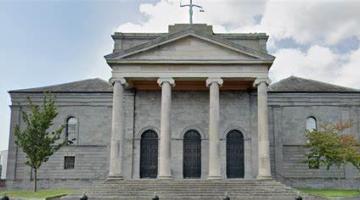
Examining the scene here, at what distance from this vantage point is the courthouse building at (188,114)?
1331 inches

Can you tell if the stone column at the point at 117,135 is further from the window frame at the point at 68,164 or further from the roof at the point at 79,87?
the window frame at the point at 68,164

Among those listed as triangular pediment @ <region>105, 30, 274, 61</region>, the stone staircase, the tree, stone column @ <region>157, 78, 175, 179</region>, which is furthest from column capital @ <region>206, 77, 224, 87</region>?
the tree

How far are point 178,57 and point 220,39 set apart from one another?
3336mm

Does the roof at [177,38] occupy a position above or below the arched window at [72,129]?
above

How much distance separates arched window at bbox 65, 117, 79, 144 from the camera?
1645 inches

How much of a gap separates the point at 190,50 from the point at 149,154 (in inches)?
375

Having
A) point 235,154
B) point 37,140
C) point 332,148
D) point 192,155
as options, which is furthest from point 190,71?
point 37,140

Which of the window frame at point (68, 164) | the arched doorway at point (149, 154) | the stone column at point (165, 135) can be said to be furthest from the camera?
the window frame at point (68, 164)

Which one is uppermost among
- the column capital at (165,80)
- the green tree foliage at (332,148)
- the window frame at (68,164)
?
the column capital at (165,80)

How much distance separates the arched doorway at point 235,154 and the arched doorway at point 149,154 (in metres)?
5.89

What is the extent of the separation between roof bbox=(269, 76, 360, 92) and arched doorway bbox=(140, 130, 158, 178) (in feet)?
38.5

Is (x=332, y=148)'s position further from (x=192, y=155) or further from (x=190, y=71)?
(x=190, y=71)

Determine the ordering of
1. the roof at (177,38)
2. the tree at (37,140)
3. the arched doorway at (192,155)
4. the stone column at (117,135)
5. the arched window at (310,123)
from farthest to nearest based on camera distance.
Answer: the arched window at (310,123) → the arched doorway at (192,155) → the tree at (37,140) → the roof at (177,38) → the stone column at (117,135)

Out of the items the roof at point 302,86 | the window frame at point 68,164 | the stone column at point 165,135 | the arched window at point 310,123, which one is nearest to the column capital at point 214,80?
the stone column at point 165,135
